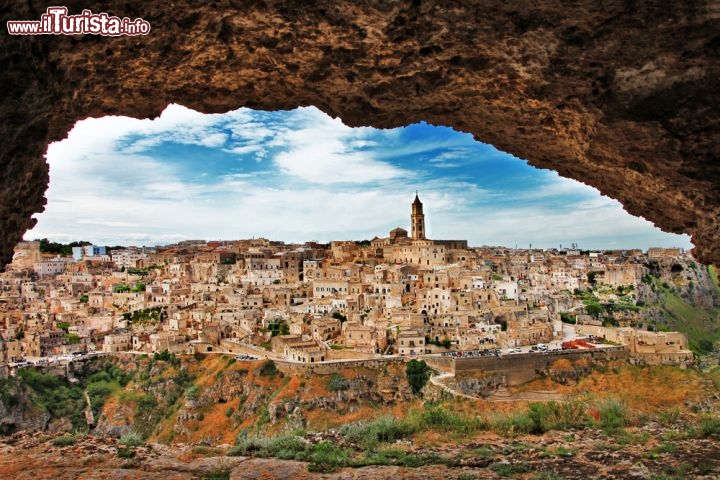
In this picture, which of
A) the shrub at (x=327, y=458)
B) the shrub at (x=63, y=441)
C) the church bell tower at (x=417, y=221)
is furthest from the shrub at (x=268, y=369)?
the church bell tower at (x=417, y=221)

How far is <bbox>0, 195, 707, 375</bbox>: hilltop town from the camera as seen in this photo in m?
33.5

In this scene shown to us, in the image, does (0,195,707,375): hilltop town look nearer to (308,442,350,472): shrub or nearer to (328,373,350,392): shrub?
(328,373,350,392): shrub

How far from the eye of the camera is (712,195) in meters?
3.75

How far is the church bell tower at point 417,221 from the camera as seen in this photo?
6266 cm

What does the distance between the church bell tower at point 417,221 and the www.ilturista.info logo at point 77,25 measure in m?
59.2

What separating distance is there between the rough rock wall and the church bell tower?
58.1 meters

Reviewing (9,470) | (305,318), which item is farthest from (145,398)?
(9,470)

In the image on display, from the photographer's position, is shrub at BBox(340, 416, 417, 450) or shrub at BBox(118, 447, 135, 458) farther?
shrub at BBox(340, 416, 417, 450)

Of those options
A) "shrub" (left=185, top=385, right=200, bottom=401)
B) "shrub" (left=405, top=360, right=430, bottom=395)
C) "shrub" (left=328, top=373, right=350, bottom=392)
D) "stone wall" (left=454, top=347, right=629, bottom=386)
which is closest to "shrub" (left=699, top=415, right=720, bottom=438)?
"stone wall" (left=454, top=347, right=629, bottom=386)

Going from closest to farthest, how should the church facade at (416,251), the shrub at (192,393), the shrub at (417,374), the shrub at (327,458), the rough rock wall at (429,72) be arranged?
the rough rock wall at (429,72) < the shrub at (327,458) < the shrub at (417,374) < the shrub at (192,393) < the church facade at (416,251)

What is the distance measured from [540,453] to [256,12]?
4875mm

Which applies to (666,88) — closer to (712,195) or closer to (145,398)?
(712,195)

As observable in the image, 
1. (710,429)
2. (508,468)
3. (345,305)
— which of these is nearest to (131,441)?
(508,468)

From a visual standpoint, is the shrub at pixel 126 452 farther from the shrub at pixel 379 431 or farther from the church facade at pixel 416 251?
the church facade at pixel 416 251
